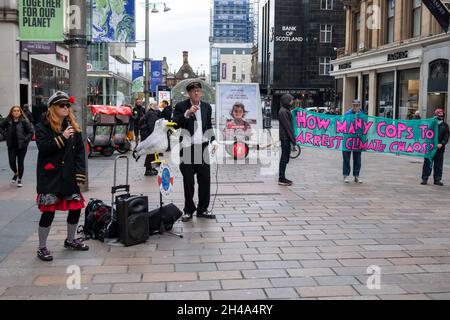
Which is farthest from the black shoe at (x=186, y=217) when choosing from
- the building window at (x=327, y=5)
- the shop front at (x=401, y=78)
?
the building window at (x=327, y=5)

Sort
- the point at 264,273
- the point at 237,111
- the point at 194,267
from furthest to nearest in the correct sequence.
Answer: the point at 237,111
the point at 194,267
the point at 264,273

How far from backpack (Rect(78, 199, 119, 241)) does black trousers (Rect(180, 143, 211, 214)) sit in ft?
4.17

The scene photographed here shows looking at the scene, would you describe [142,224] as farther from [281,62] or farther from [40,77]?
[281,62]

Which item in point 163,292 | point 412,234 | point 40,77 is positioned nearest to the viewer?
point 163,292

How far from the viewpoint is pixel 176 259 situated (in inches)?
227

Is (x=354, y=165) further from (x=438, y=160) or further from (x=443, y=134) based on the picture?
(x=443, y=134)

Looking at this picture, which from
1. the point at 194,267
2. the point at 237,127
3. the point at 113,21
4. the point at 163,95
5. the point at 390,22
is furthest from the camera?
the point at 163,95

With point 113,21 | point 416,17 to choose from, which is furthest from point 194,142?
point 416,17

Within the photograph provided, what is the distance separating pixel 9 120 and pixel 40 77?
22.1 metres

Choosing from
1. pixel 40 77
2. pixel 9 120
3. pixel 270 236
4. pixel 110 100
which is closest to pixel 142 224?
pixel 270 236

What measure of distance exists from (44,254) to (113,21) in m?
10.6

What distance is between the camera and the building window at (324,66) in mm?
65756

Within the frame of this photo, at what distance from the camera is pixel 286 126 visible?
11.5m

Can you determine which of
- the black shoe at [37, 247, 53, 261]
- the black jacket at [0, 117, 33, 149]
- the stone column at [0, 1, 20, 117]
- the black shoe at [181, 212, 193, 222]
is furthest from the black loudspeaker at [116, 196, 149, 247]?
the stone column at [0, 1, 20, 117]
